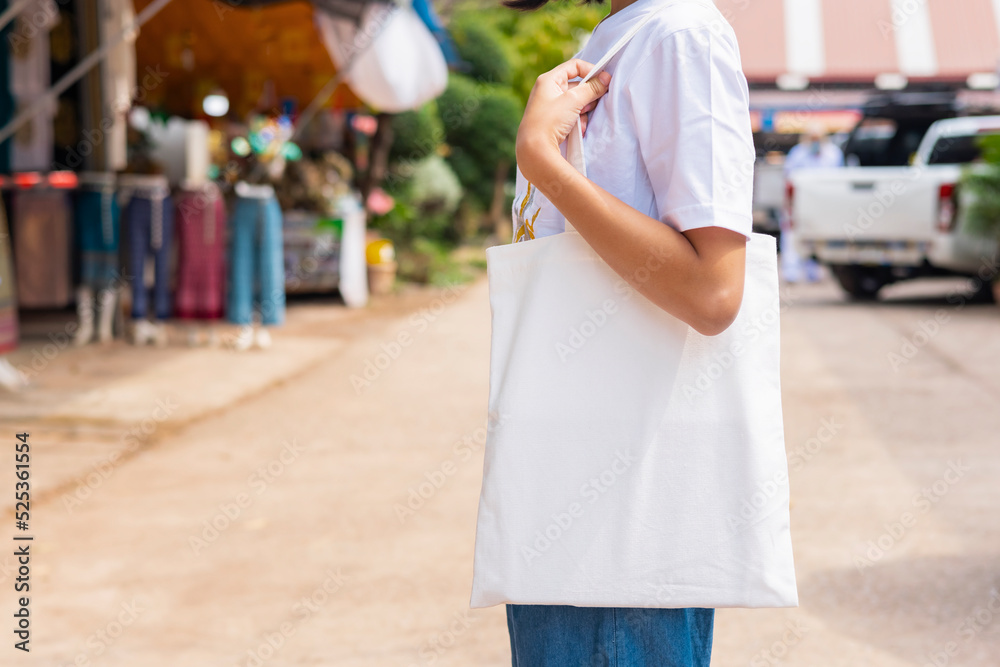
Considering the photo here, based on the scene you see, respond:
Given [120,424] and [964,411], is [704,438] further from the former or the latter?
[964,411]

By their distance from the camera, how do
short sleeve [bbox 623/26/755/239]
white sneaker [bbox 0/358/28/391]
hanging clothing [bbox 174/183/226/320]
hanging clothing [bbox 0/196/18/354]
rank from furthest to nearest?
hanging clothing [bbox 174/183/226/320] < hanging clothing [bbox 0/196/18/354] < white sneaker [bbox 0/358/28/391] < short sleeve [bbox 623/26/755/239]

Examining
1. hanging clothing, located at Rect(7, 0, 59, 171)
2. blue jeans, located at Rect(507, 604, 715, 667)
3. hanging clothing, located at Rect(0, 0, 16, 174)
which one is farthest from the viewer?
hanging clothing, located at Rect(7, 0, 59, 171)

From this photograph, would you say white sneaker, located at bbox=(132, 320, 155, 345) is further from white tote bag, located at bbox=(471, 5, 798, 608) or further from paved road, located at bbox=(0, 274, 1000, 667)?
white tote bag, located at bbox=(471, 5, 798, 608)

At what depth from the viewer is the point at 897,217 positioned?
37.5ft

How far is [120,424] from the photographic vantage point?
6.13m

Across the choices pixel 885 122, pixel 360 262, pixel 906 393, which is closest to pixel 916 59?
pixel 885 122

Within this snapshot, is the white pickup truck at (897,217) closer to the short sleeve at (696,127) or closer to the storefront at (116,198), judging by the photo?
the storefront at (116,198)

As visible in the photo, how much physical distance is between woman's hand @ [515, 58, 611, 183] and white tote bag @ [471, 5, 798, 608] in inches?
1.0

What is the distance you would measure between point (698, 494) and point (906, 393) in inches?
251

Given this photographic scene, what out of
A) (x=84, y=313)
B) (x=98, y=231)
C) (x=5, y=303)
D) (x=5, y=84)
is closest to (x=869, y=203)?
(x=98, y=231)

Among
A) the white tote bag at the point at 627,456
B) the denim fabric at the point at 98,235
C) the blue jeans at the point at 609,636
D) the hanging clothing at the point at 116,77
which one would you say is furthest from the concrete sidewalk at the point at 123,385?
the white tote bag at the point at 627,456

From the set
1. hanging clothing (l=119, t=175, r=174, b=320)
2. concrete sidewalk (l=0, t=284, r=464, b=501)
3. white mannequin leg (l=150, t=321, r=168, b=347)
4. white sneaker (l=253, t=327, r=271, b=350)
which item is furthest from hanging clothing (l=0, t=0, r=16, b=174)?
white sneaker (l=253, t=327, r=271, b=350)

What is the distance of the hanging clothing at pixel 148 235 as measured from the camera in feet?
28.5

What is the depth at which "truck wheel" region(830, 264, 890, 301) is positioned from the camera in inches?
502
